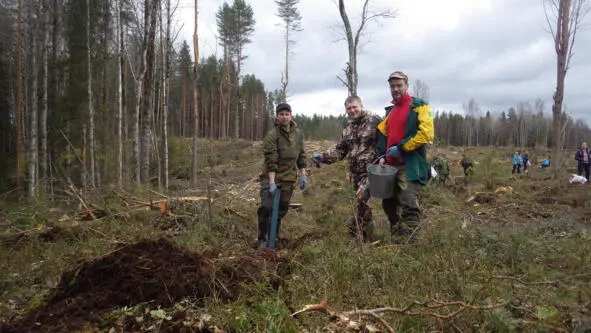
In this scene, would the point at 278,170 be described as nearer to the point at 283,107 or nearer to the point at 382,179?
the point at 283,107

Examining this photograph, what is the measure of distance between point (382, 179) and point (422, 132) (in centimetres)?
62

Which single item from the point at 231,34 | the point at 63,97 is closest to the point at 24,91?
the point at 63,97

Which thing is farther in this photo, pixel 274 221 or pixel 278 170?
pixel 278 170

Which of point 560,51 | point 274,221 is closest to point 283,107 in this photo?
point 274,221

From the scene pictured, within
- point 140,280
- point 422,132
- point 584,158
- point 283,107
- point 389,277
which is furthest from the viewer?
point 584,158

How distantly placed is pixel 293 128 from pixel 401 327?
312 centimetres

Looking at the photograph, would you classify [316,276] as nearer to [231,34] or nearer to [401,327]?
[401,327]

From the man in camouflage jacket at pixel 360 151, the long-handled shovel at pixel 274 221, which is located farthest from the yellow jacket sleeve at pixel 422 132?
the long-handled shovel at pixel 274 221

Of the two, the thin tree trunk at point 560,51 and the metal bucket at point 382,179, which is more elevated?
the thin tree trunk at point 560,51

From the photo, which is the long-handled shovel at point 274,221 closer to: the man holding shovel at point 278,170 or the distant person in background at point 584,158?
the man holding shovel at point 278,170

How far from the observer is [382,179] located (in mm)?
3570

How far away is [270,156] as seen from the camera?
14.8ft

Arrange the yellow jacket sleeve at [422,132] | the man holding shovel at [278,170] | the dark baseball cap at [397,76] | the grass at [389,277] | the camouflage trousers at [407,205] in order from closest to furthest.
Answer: the grass at [389,277] → the yellow jacket sleeve at [422,132] → the camouflage trousers at [407,205] → the dark baseball cap at [397,76] → the man holding shovel at [278,170]

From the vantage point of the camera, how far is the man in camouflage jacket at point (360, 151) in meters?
4.17
